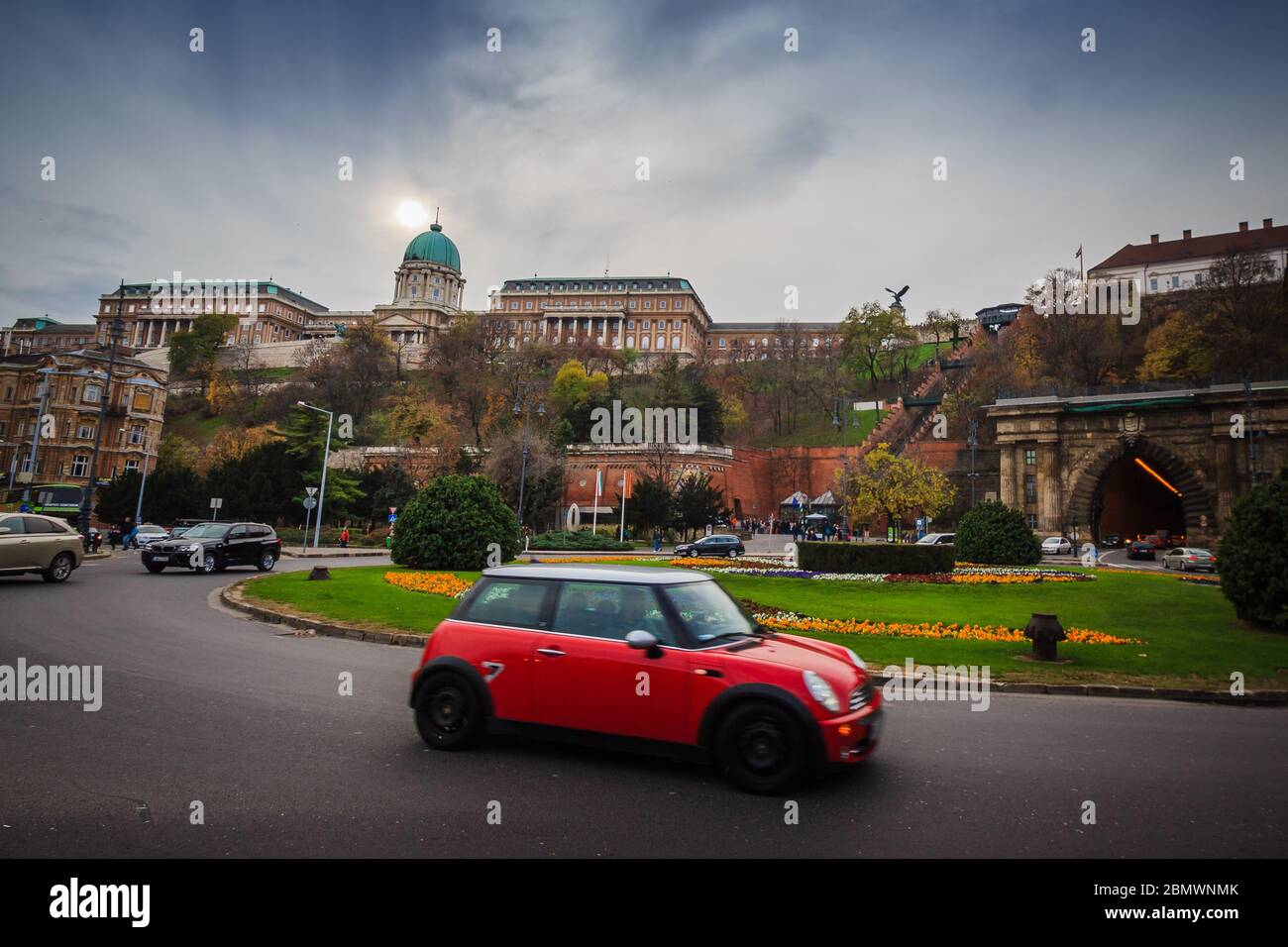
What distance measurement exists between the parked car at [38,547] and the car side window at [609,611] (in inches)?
715

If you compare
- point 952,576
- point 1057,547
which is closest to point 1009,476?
point 1057,547

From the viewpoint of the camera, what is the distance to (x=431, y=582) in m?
18.6

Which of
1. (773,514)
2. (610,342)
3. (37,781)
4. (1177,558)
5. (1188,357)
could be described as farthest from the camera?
(610,342)

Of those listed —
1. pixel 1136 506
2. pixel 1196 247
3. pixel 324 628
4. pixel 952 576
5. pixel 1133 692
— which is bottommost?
pixel 324 628

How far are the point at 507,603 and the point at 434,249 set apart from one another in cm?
14616

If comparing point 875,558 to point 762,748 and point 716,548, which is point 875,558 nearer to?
point 716,548

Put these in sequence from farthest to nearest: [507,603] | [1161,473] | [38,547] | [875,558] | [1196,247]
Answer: [1196,247] → [1161,473] → [875,558] → [38,547] → [507,603]

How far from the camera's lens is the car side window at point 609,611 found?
225 inches

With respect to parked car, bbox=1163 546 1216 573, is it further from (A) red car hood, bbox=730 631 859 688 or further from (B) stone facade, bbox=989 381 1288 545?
(A) red car hood, bbox=730 631 859 688
